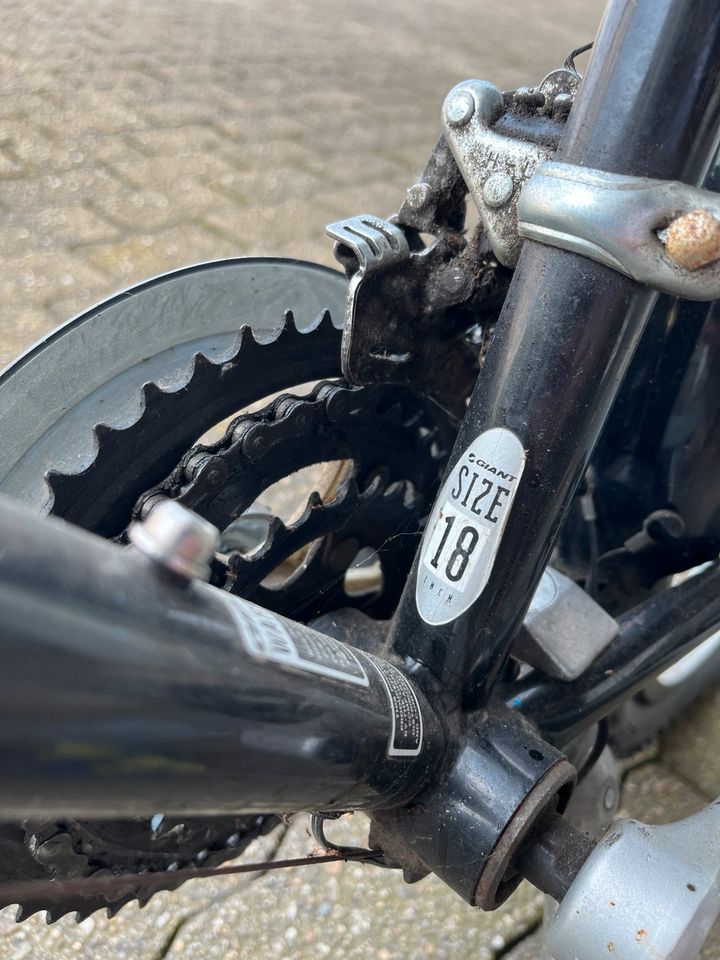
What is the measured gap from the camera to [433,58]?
4.08 metres

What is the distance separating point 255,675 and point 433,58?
4.08 meters

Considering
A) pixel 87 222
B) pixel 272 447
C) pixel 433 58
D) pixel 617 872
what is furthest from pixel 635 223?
pixel 433 58

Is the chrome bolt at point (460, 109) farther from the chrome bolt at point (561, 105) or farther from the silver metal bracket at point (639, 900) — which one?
the silver metal bracket at point (639, 900)

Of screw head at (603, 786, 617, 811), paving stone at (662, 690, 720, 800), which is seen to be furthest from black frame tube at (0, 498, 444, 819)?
paving stone at (662, 690, 720, 800)

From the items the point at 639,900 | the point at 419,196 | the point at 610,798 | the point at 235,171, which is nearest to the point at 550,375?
the point at 419,196

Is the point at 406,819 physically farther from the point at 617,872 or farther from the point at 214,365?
the point at 214,365

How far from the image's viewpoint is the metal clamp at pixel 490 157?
731mm

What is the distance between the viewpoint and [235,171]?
2736mm

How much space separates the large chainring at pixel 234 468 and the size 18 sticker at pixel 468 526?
0.15 metres

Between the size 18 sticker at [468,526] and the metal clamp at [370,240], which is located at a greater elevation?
the metal clamp at [370,240]

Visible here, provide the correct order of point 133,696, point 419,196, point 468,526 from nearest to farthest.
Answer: point 133,696 → point 468,526 → point 419,196

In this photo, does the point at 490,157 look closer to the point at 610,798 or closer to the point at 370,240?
the point at 370,240

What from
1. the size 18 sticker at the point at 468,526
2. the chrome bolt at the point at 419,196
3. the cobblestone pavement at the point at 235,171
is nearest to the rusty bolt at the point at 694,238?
the size 18 sticker at the point at 468,526

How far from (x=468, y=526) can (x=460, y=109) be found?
34 cm
